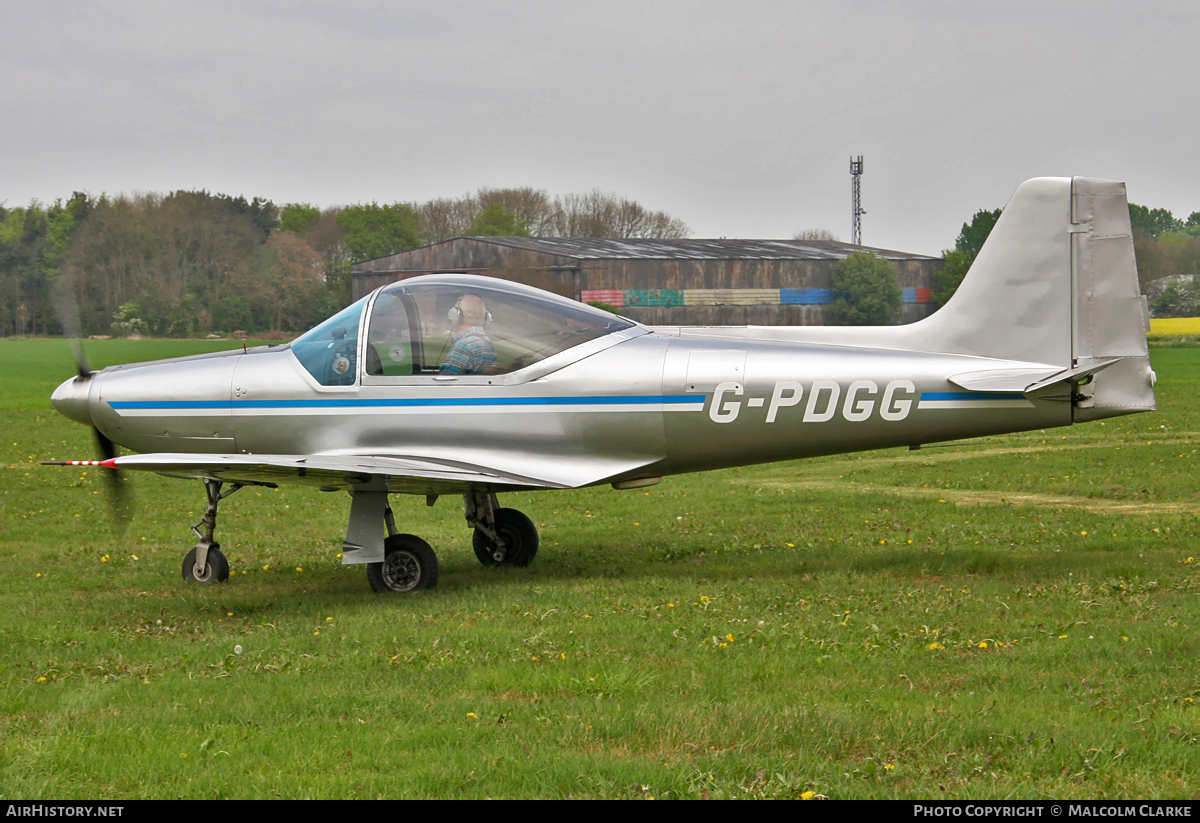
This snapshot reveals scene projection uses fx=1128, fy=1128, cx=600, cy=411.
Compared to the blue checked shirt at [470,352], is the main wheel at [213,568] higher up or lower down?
lower down

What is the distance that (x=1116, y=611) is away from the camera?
23.8ft

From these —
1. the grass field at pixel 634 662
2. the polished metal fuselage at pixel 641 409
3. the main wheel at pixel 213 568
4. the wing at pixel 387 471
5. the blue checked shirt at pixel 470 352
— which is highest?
the blue checked shirt at pixel 470 352

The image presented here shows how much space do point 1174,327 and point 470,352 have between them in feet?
229

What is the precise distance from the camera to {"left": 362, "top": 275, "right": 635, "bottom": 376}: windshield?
9.00 meters

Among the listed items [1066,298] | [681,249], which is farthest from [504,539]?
[681,249]

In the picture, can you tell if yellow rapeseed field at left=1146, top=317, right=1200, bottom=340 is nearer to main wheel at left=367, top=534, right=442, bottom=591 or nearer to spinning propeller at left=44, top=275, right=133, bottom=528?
main wheel at left=367, top=534, right=442, bottom=591

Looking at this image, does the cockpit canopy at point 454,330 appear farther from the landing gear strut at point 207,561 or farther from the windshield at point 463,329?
the landing gear strut at point 207,561

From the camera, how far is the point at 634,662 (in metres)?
6.27

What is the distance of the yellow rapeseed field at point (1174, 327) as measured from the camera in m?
66.1

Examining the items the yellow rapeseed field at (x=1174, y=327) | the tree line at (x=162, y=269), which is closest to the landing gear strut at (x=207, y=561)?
the tree line at (x=162, y=269)

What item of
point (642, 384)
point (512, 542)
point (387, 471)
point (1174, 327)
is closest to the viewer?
point (387, 471)

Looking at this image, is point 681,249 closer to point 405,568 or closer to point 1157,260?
point 1157,260

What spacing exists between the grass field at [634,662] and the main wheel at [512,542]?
0.68 feet

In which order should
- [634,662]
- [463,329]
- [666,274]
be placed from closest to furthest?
[634,662] < [463,329] < [666,274]
